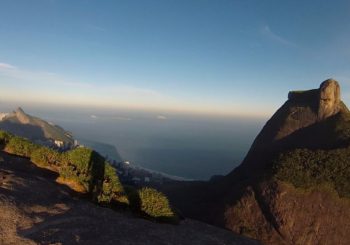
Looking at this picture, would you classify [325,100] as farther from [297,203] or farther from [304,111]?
[297,203]

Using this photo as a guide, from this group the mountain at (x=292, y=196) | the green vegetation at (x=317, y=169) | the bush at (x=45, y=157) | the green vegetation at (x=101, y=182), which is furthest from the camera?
the green vegetation at (x=317, y=169)

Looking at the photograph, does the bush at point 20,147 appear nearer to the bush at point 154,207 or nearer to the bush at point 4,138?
the bush at point 4,138

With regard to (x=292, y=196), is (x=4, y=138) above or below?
above

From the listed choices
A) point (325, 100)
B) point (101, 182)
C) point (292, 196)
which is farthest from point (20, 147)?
point (325, 100)

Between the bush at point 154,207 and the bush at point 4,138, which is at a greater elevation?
the bush at point 4,138

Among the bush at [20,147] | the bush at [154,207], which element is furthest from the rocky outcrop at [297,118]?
the bush at [20,147]

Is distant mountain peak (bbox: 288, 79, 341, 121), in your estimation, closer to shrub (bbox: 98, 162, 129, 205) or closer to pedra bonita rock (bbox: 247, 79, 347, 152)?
pedra bonita rock (bbox: 247, 79, 347, 152)

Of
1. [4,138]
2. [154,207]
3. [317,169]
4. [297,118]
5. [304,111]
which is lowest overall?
[154,207]
